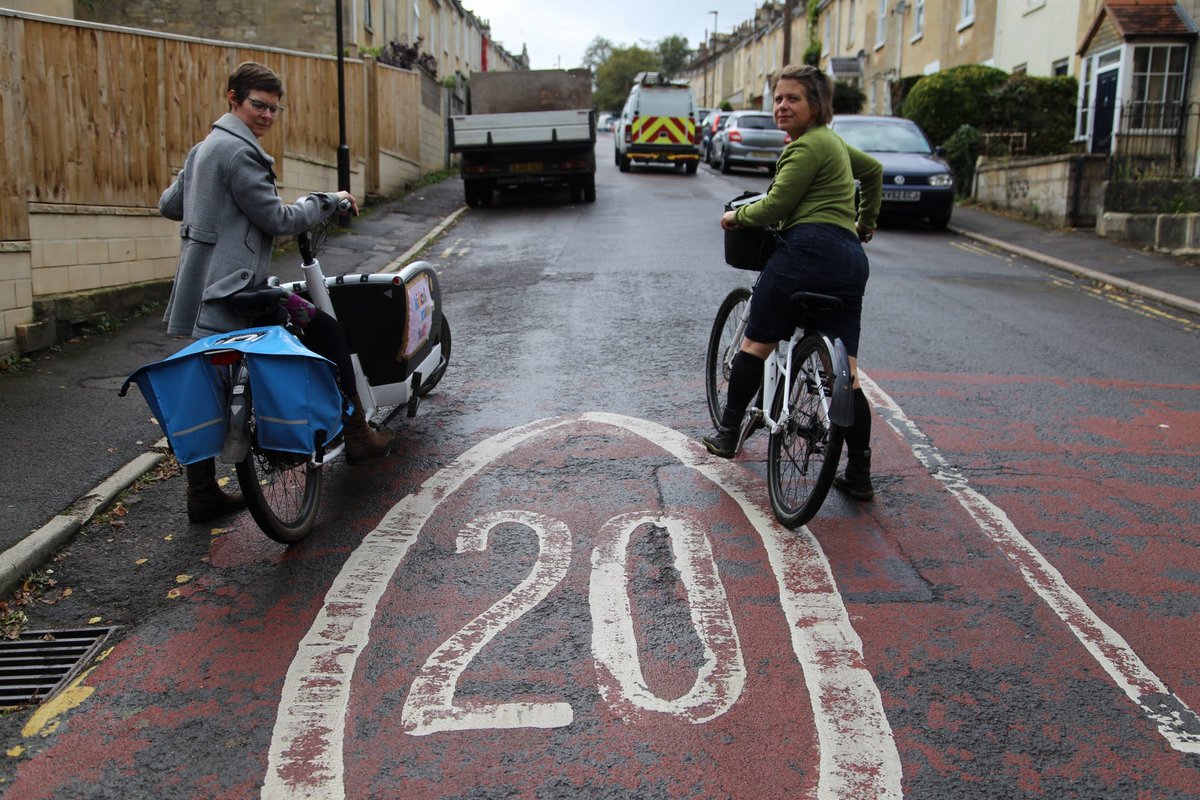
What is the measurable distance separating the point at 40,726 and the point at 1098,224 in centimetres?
1700

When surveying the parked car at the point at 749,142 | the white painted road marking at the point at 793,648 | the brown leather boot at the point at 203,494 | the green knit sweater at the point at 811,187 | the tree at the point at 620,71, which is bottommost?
the white painted road marking at the point at 793,648

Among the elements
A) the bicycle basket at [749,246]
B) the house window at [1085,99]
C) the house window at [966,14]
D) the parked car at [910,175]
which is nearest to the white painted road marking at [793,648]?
the bicycle basket at [749,246]

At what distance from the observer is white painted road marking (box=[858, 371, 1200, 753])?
11.4ft

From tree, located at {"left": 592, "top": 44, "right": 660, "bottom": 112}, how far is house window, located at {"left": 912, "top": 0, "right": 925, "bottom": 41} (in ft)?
243

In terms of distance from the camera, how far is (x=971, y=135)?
23.2 m

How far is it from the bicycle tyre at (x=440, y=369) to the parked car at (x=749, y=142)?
2435cm

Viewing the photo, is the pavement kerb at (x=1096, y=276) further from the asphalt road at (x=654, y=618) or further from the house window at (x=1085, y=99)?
the house window at (x=1085, y=99)

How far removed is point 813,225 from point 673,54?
117734 mm

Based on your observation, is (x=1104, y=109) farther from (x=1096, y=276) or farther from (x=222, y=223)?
(x=222, y=223)

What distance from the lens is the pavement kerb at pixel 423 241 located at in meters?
13.6

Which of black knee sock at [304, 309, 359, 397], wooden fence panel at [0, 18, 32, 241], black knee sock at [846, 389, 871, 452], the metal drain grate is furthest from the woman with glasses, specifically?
wooden fence panel at [0, 18, 32, 241]

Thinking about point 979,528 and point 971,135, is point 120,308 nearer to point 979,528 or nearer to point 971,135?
point 979,528

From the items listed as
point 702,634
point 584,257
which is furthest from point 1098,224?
point 702,634

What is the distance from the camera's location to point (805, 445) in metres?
5.09
